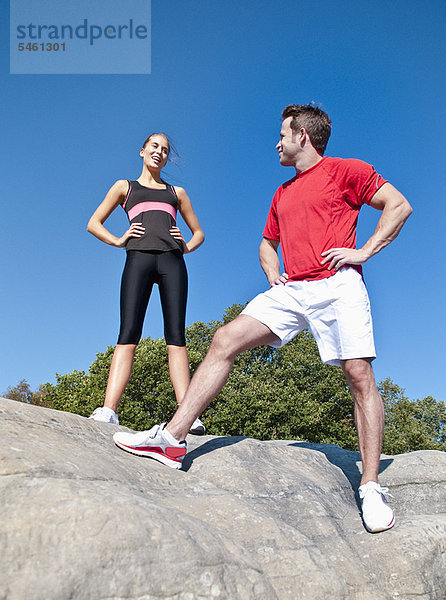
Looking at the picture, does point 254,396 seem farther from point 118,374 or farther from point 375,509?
point 375,509

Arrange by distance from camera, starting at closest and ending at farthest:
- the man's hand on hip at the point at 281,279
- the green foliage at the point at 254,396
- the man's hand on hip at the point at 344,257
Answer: the man's hand on hip at the point at 344,257
the man's hand on hip at the point at 281,279
the green foliage at the point at 254,396

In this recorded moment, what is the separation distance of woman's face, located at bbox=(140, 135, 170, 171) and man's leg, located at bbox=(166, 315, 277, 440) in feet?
8.28

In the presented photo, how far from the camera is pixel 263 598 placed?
2551mm

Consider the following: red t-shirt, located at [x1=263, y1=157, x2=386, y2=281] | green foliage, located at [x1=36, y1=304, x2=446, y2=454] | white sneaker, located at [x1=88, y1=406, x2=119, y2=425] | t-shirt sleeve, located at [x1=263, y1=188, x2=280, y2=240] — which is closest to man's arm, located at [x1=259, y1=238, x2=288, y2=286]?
t-shirt sleeve, located at [x1=263, y1=188, x2=280, y2=240]

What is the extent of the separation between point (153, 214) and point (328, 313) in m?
2.45

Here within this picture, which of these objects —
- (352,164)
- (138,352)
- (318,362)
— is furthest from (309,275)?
(318,362)

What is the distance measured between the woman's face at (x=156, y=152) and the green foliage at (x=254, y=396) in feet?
46.6

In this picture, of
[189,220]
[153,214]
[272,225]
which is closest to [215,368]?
[272,225]

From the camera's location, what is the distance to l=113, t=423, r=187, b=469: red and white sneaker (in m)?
3.78

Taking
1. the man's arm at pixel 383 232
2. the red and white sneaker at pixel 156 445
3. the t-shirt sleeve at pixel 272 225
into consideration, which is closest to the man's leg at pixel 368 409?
the man's arm at pixel 383 232

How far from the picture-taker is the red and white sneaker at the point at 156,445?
3.78 meters

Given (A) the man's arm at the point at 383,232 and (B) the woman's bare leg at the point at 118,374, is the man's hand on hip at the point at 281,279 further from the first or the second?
(B) the woman's bare leg at the point at 118,374

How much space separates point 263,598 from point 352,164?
10.8 ft

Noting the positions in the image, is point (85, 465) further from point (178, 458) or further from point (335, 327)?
point (335, 327)
